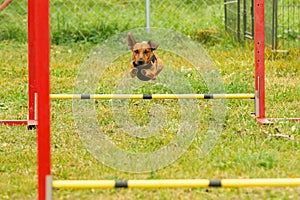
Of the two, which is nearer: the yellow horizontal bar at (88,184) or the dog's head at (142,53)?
the yellow horizontal bar at (88,184)

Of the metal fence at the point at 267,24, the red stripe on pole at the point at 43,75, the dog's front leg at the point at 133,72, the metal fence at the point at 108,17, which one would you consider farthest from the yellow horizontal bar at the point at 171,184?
the metal fence at the point at 108,17

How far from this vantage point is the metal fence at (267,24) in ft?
23.5

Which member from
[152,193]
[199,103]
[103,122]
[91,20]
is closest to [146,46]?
[199,103]

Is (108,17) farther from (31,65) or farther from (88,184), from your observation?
(88,184)

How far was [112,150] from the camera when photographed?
147 inches

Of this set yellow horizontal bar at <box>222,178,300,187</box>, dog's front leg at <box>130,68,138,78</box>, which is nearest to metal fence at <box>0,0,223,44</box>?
dog's front leg at <box>130,68,138,78</box>

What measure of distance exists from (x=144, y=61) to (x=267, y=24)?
2327 mm

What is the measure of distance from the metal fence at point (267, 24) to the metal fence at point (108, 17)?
1.28ft

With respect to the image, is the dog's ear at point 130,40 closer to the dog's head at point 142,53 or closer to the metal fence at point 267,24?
the dog's head at point 142,53

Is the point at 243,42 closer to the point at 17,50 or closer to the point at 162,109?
the point at 17,50

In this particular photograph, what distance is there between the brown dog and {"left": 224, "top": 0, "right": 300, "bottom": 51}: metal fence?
1.93 metres

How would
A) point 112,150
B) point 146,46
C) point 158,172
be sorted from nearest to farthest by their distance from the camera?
point 158,172
point 112,150
point 146,46

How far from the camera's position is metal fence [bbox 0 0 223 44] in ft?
27.1

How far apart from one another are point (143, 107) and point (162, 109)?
5.9 inches
